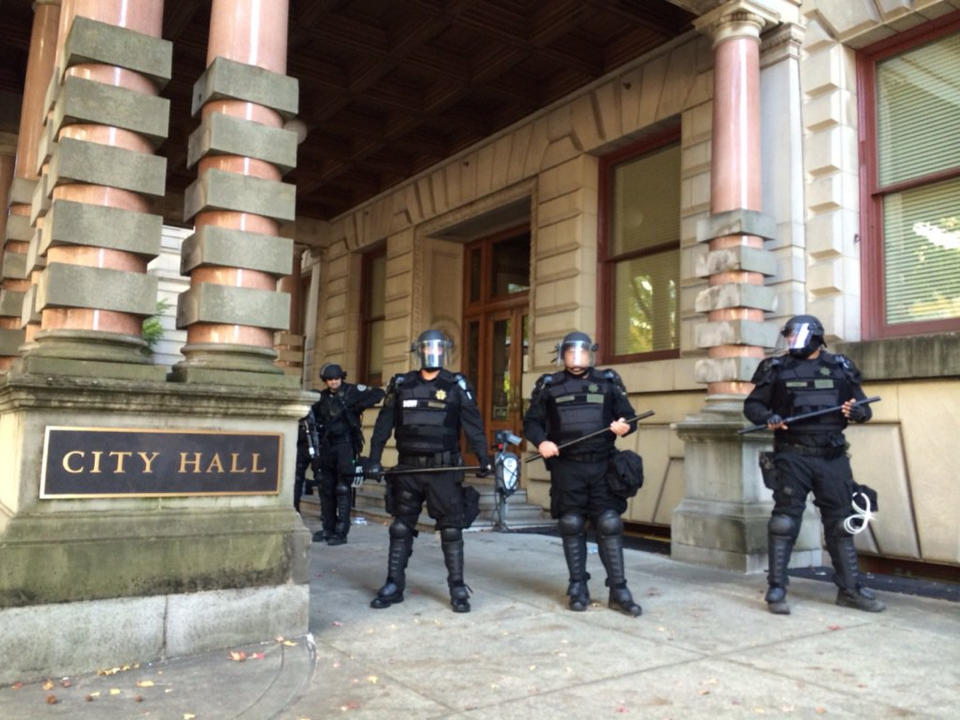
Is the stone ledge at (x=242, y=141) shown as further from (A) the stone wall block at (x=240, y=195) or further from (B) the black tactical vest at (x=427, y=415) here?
(B) the black tactical vest at (x=427, y=415)

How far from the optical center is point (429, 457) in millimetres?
5949

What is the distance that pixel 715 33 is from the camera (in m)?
8.46

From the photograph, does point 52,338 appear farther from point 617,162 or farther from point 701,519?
point 617,162

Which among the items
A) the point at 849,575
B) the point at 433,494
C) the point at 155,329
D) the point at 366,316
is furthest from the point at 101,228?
the point at 155,329

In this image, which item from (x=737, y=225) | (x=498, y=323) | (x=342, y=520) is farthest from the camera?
(x=498, y=323)

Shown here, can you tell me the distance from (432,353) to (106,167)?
8.28ft

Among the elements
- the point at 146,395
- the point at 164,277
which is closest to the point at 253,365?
the point at 146,395

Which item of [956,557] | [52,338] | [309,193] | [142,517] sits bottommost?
[956,557]

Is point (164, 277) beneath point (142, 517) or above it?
above

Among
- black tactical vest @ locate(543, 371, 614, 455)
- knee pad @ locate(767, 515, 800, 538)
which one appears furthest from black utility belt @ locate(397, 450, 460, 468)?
knee pad @ locate(767, 515, 800, 538)

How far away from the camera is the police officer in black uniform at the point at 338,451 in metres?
9.12

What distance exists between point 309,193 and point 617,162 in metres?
7.24

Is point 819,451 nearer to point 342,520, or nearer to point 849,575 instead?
point 849,575

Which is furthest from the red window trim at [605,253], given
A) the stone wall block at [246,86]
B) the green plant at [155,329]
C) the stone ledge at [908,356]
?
the green plant at [155,329]
